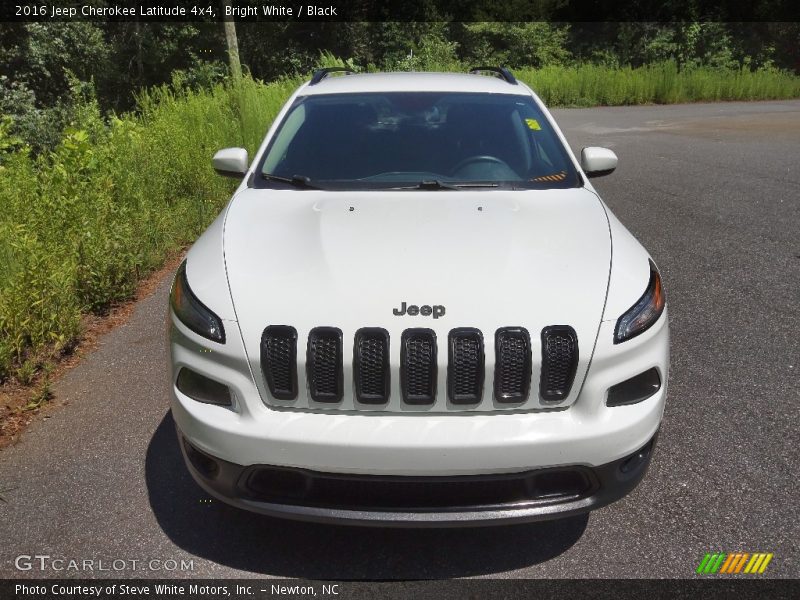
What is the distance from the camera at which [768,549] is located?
270 centimetres

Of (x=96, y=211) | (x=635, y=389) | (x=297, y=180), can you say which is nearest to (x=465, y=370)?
(x=635, y=389)

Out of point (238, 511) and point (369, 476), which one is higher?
point (369, 476)

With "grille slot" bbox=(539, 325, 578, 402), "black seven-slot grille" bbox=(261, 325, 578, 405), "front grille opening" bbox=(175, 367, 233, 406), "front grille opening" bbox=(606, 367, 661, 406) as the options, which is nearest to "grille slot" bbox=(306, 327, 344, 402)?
"black seven-slot grille" bbox=(261, 325, 578, 405)

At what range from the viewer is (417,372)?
7.70 ft

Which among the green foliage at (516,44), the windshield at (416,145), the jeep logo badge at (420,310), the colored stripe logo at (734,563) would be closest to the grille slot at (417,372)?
the jeep logo badge at (420,310)

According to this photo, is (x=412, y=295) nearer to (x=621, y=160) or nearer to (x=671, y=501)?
(x=671, y=501)

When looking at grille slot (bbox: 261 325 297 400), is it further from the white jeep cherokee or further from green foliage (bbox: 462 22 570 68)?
green foliage (bbox: 462 22 570 68)

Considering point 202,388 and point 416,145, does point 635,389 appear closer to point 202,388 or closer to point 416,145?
point 202,388

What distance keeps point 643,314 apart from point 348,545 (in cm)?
141

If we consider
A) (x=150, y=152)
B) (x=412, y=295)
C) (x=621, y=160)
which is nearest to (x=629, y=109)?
(x=621, y=160)

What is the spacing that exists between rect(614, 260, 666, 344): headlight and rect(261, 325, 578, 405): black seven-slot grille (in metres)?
0.21


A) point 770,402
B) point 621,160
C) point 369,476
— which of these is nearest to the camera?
point 369,476

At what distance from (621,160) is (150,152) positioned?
8042 mm

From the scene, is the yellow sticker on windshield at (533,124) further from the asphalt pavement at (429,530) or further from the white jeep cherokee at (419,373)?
the asphalt pavement at (429,530)
